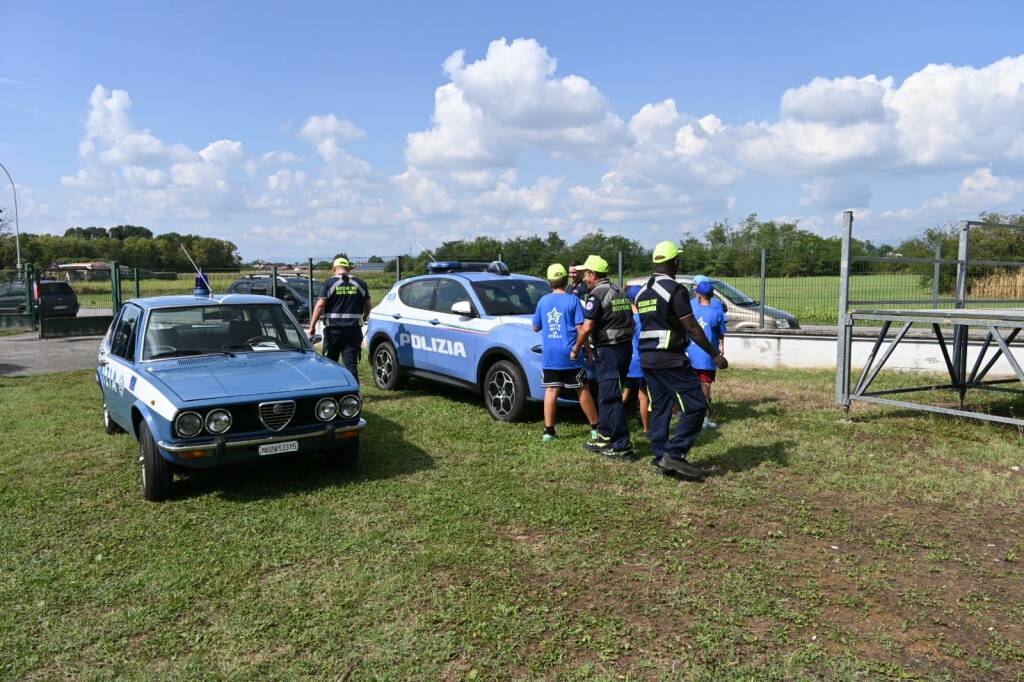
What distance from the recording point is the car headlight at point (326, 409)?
18.7 feet

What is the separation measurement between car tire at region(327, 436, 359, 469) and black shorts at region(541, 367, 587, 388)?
201 centimetres

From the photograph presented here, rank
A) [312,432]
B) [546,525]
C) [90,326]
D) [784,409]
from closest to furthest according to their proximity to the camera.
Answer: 1. [546,525]
2. [312,432]
3. [784,409]
4. [90,326]

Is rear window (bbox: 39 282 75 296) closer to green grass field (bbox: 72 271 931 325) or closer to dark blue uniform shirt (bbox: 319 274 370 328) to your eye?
green grass field (bbox: 72 271 931 325)

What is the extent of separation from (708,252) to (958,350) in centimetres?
593

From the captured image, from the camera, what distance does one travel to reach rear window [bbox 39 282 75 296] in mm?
21062

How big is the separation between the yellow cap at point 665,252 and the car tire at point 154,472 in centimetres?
407

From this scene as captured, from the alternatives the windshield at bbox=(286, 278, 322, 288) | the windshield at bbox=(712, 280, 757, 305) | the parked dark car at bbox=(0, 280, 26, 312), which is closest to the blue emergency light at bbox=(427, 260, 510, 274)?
the windshield at bbox=(712, 280, 757, 305)

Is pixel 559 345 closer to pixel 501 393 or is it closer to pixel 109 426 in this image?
pixel 501 393

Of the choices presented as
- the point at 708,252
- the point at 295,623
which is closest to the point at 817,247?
the point at 708,252

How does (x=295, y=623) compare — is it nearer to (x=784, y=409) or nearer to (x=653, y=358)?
(x=653, y=358)

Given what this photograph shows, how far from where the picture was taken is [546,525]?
4.99 meters

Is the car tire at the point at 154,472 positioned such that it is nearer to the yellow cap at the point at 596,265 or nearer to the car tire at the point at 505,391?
the car tire at the point at 505,391

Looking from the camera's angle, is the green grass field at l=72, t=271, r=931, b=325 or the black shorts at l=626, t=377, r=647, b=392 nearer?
the black shorts at l=626, t=377, r=647, b=392

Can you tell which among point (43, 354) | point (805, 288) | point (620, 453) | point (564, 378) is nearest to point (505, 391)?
point (564, 378)
